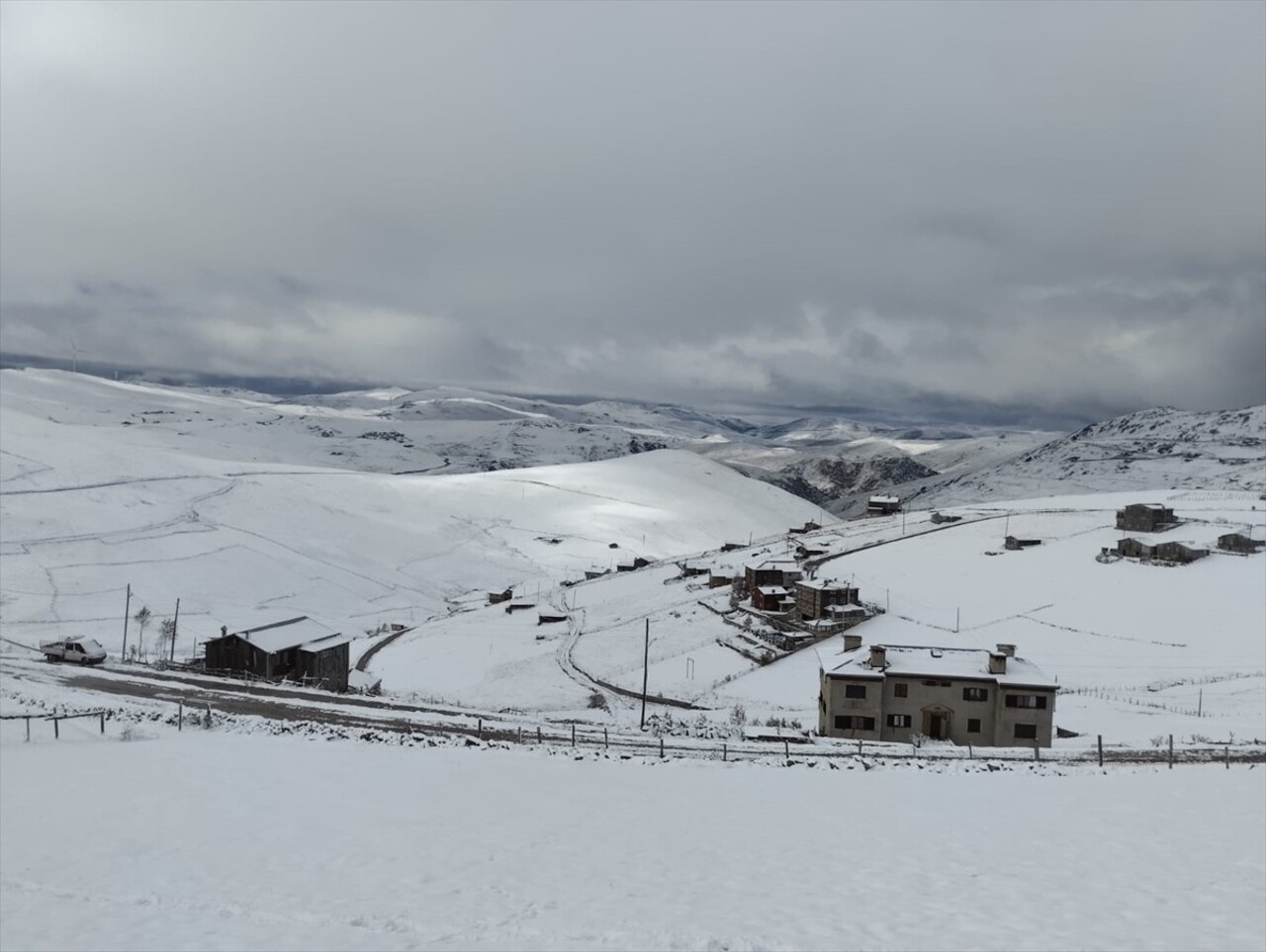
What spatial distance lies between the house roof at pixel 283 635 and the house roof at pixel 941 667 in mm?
39025

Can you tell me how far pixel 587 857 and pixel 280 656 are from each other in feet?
155

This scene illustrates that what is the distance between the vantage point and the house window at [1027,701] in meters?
47.6

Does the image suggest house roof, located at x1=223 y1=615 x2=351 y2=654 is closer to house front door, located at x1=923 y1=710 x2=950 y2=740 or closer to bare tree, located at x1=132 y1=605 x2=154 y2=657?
bare tree, located at x1=132 y1=605 x2=154 y2=657

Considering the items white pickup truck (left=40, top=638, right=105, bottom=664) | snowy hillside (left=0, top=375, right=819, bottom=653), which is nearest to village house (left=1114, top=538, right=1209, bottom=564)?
snowy hillside (left=0, top=375, right=819, bottom=653)

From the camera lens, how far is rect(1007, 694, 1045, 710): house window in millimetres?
47625

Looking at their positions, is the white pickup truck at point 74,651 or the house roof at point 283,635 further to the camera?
the house roof at point 283,635

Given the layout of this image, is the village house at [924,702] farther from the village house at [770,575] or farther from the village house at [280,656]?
the village house at [770,575]

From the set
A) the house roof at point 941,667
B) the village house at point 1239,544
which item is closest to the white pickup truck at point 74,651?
the house roof at point 941,667

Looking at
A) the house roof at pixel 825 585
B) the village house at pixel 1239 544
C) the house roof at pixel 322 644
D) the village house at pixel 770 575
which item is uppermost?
the village house at pixel 1239 544

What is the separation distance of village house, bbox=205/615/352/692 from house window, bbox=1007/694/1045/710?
45.3 metres

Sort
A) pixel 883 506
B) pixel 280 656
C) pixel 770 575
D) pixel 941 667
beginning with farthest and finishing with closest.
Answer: pixel 883 506 → pixel 770 575 → pixel 280 656 → pixel 941 667

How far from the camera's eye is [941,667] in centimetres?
5103

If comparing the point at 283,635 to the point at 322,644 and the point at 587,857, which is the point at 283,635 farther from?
the point at 587,857

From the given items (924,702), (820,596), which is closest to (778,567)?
(820,596)
